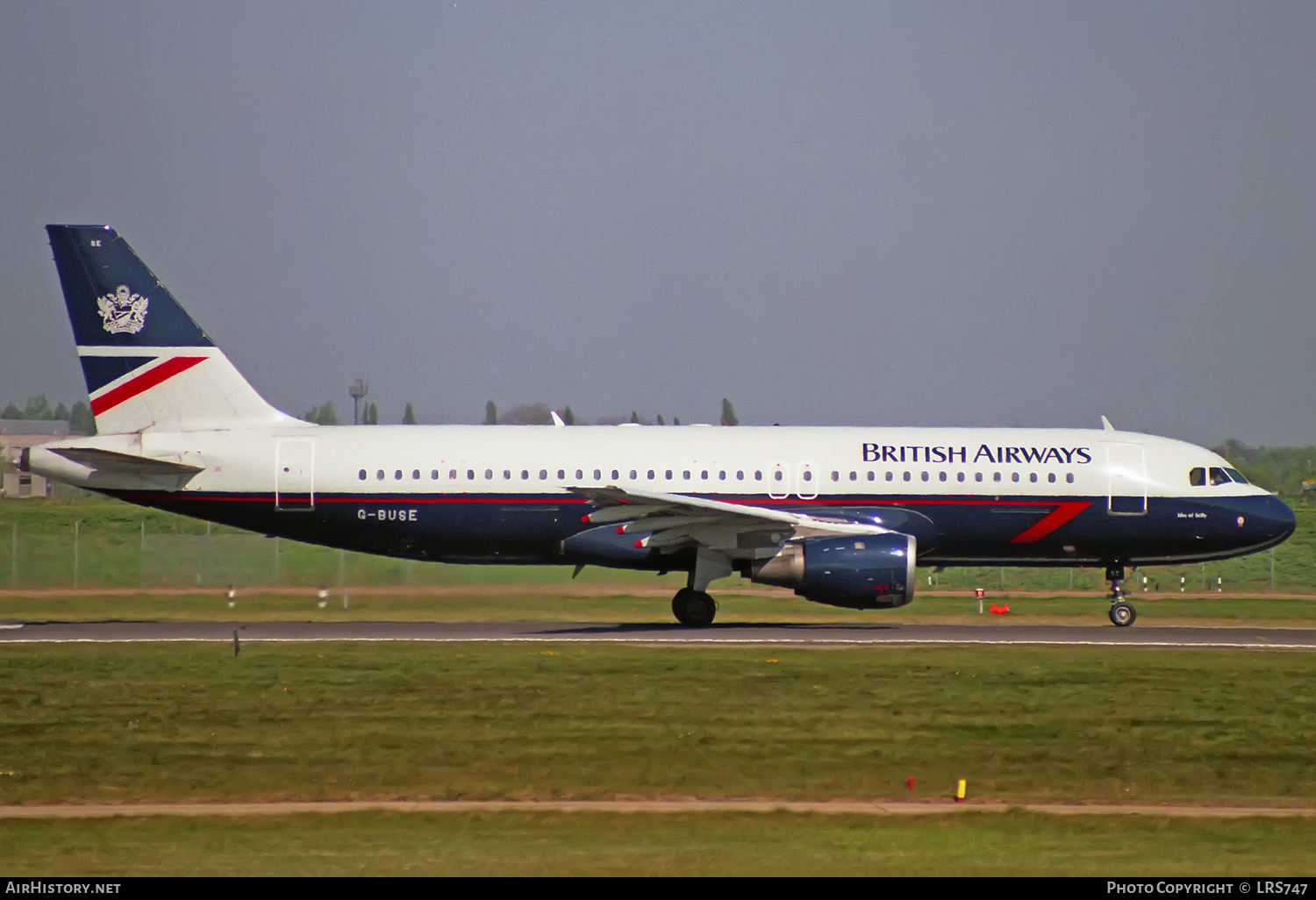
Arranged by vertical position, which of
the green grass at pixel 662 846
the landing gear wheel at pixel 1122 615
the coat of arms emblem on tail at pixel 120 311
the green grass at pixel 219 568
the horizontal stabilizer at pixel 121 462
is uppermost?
the coat of arms emblem on tail at pixel 120 311

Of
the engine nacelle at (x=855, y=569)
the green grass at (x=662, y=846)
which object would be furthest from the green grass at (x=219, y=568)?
the green grass at (x=662, y=846)

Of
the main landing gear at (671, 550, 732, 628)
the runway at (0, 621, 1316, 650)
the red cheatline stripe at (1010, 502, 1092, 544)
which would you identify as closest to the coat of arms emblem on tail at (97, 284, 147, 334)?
the runway at (0, 621, 1316, 650)

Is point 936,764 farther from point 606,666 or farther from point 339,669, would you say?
point 339,669

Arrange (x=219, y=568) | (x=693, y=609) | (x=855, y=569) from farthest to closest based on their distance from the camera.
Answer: (x=219, y=568) < (x=693, y=609) < (x=855, y=569)

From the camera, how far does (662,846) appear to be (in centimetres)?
1088

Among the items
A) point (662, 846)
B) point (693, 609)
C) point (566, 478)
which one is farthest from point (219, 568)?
point (662, 846)

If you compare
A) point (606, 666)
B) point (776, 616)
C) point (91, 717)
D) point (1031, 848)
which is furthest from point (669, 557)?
point (1031, 848)

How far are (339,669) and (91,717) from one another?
13.7 feet

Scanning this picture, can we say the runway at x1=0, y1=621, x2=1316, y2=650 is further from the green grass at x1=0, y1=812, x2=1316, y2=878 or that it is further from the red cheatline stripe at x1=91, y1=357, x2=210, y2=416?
the green grass at x1=0, y1=812, x2=1316, y2=878

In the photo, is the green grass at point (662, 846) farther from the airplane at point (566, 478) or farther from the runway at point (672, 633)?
the airplane at point (566, 478)

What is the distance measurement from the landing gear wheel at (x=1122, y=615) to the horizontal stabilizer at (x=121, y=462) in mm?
16739

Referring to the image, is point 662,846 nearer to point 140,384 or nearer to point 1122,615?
point 1122,615

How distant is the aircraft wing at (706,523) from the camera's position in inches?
1027

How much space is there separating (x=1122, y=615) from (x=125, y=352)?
62.1 ft
